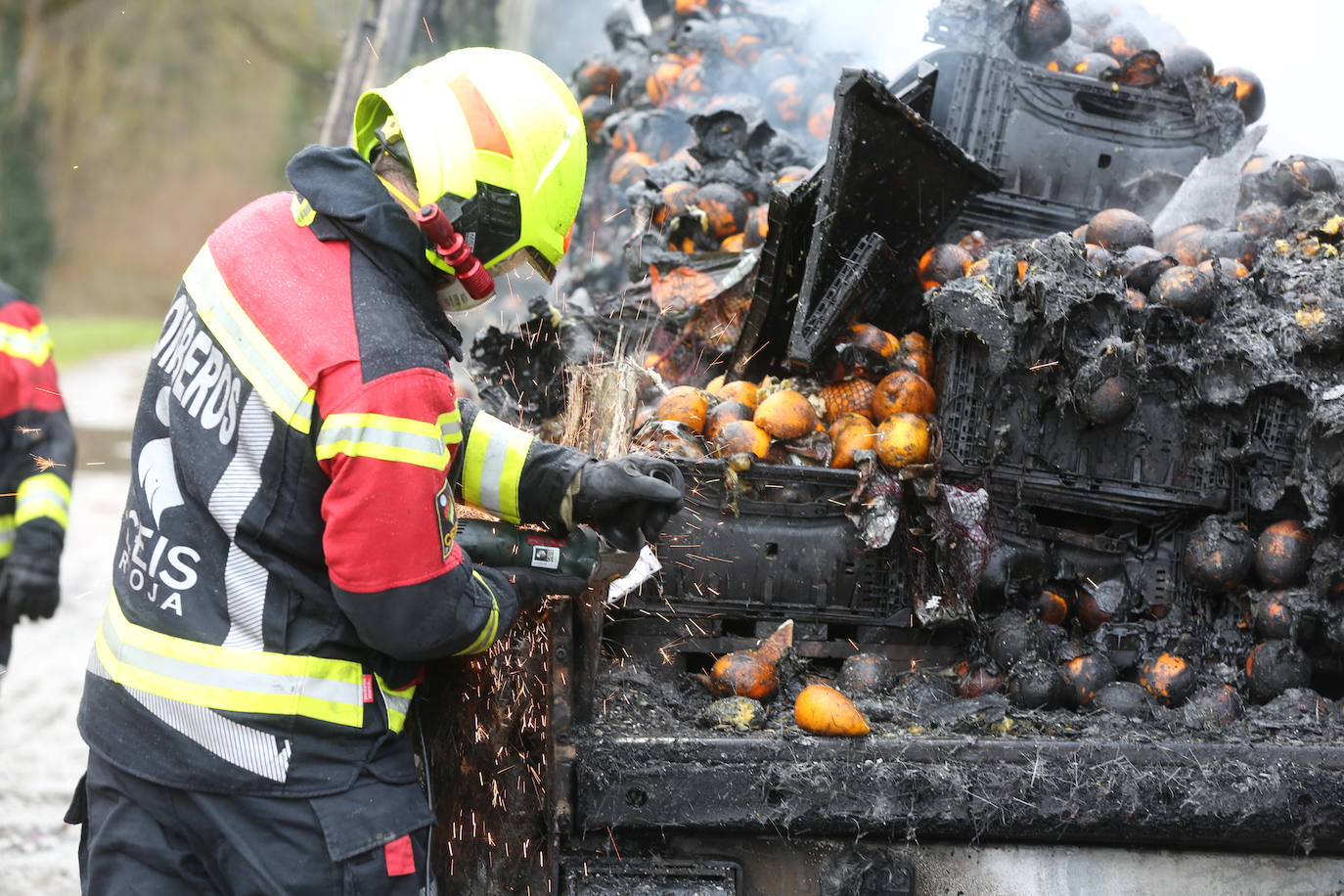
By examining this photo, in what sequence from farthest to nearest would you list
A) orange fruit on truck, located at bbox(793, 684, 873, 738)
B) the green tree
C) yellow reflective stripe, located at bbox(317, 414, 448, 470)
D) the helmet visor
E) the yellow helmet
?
1. the green tree
2. orange fruit on truck, located at bbox(793, 684, 873, 738)
3. the helmet visor
4. the yellow helmet
5. yellow reflective stripe, located at bbox(317, 414, 448, 470)

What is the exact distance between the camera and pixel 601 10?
13484mm

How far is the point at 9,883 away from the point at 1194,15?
24.1 ft

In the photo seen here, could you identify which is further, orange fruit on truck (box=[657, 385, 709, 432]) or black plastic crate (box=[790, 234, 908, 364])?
black plastic crate (box=[790, 234, 908, 364])

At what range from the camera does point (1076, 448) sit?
3.63m

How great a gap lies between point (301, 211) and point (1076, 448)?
95.7 inches

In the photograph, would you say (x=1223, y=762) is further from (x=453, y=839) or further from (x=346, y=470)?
(x=346, y=470)

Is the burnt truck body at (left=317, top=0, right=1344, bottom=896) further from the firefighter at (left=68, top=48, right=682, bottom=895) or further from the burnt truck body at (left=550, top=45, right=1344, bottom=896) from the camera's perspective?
the firefighter at (left=68, top=48, right=682, bottom=895)

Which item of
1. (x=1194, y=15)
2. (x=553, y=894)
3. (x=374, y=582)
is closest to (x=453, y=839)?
(x=553, y=894)

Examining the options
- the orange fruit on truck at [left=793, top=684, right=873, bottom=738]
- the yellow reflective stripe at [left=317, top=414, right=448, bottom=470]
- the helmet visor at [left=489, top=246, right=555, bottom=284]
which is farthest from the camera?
the orange fruit on truck at [left=793, top=684, right=873, bottom=738]

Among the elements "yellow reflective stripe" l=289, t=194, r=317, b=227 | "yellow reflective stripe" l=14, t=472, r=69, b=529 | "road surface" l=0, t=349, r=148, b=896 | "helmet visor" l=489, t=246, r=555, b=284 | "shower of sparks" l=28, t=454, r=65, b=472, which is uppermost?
"yellow reflective stripe" l=289, t=194, r=317, b=227

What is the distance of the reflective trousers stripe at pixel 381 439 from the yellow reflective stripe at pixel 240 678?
40 centimetres

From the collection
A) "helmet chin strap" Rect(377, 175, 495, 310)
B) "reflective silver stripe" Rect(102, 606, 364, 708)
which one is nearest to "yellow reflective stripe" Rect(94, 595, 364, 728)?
"reflective silver stripe" Rect(102, 606, 364, 708)

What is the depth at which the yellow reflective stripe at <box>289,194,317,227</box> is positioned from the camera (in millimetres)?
2188

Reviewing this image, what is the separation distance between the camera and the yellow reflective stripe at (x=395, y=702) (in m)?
2.27
